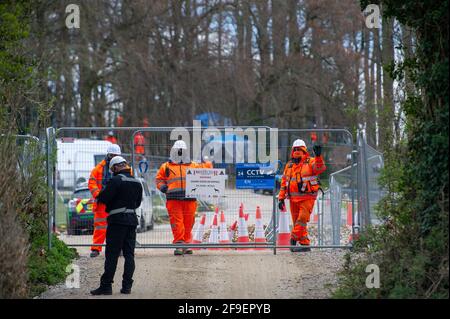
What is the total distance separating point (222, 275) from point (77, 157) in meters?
10.7

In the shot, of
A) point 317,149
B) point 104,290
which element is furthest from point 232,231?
point 104,290

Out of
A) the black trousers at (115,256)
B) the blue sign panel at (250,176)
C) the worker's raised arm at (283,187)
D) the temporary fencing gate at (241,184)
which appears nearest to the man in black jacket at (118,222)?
the black trousers at (115,256)

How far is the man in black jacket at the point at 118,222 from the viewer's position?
Result: 11.2 meters

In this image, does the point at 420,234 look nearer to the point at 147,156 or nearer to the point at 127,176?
the point at 127,176

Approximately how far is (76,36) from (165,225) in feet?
66.9

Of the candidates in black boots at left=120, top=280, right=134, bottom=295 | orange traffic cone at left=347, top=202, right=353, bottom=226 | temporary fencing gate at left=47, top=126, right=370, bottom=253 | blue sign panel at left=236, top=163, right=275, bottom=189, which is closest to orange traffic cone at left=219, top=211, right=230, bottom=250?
temporary fencing gate at left=47, top=126, right=370, bottom=253

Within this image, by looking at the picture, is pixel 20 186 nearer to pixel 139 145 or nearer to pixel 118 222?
pixel 118 222

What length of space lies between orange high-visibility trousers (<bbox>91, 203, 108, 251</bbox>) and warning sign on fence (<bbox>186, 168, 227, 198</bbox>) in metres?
1.45

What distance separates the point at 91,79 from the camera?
39094 mm

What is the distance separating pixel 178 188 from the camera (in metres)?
15.0

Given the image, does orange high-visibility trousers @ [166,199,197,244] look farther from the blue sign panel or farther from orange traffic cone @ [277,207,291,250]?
orange traffic cone @ [277,207,291,250]

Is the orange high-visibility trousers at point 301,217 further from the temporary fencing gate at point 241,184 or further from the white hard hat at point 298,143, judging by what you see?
the white hard hat at point 298,143

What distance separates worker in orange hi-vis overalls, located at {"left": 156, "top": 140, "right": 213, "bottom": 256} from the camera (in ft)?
49.1

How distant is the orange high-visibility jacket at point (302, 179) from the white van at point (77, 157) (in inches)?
135
